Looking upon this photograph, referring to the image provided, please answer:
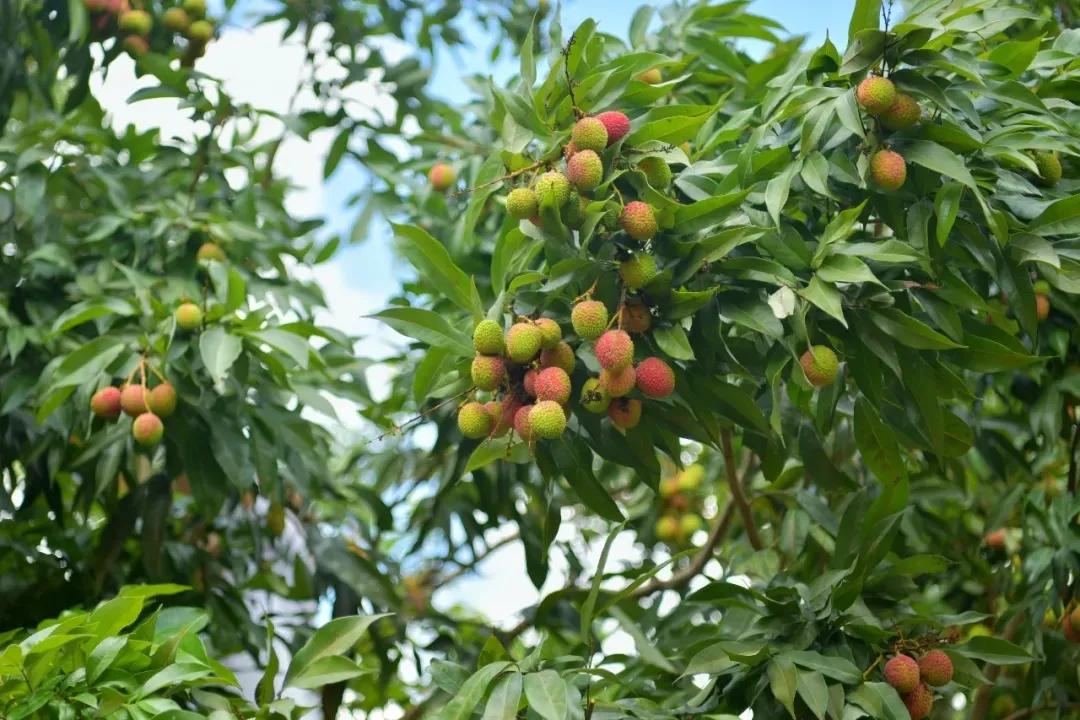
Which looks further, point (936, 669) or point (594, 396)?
point (936, 669)

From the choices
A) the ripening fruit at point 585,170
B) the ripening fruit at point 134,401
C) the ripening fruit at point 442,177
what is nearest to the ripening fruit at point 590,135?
the ripening fruit at point 585,170

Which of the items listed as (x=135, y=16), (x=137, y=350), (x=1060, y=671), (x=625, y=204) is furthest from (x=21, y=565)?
(x=1060, y=671)

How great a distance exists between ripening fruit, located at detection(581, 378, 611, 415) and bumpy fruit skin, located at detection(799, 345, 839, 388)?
24 cm

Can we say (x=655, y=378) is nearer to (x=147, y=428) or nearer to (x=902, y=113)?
(x=902, y=113)

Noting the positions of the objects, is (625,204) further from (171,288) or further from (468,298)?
(171,288)

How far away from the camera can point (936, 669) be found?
177cm

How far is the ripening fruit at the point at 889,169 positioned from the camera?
5.42 ft

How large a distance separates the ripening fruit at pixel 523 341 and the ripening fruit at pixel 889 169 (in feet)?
1.52

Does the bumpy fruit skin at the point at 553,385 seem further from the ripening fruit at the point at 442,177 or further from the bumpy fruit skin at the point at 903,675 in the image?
the ripening fruit at the point at 442,177

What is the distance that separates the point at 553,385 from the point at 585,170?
255 mm

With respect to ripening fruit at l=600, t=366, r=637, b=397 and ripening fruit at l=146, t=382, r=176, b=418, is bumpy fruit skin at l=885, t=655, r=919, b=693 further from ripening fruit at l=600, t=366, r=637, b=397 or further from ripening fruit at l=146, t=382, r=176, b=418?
ripening fruit at l=146, t=382, r=176, b=418

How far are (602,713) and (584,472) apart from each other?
1.02 feet

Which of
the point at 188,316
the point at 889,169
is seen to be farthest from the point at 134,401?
the point at 889,169

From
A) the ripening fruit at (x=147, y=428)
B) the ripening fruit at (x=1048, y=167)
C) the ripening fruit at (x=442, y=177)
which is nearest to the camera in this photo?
the ripening fruit at (x=1048, y=167)
